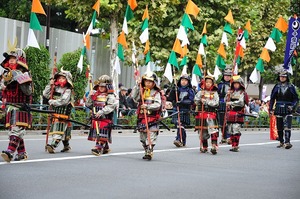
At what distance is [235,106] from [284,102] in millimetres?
1850

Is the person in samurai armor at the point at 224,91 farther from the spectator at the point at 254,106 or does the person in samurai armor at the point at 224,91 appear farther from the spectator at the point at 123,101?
the spectator at the point at 254,106

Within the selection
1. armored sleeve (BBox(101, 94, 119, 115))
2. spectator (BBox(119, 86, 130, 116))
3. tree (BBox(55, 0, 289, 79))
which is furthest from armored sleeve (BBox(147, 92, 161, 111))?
spectator (BBox(119, 86, 130, 116))

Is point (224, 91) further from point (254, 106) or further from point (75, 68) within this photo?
point (254, 106)

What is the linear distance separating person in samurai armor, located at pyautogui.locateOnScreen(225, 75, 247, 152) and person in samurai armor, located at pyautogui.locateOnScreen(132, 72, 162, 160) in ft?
13.3

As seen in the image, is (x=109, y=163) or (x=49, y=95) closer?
(x=109, y=163)

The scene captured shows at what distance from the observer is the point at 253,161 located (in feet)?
49.1

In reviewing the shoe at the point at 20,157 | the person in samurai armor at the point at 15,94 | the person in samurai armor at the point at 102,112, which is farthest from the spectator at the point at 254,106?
the person in samurai armor at the point at 15,94

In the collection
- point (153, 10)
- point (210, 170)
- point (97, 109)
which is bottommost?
point (210, 170)

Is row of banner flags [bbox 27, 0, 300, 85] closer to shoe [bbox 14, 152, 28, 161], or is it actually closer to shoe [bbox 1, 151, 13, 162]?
shoe [bbox 14, 152, 28, 161]

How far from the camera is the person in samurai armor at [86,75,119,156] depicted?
47.8 ft

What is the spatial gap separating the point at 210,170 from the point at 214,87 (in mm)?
4479

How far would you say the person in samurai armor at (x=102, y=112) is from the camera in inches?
574

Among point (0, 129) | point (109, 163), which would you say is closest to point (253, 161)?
point (109, 163)

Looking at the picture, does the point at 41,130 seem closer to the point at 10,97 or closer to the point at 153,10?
the point at 153,10
